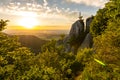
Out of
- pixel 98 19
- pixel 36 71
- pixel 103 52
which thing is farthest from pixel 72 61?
pixel 36 71

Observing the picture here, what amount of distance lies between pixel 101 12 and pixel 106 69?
44883 mm

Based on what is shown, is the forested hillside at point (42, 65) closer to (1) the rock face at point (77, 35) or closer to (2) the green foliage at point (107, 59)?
(2) the green foliage at point (107, 59)

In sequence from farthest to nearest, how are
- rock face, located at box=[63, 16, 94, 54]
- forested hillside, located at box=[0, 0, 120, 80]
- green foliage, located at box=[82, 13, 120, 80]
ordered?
rock face, located at box=[63, 16, 94, 54]
green foliage, located at box=[82, 13, 120, 80]
forested hillside, located at box=[0, 0, 120, 80]

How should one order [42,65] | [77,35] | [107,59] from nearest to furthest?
[107,59]
[42,65]
[77,35]

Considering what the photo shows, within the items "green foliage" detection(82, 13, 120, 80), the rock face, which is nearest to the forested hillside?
"green foliage" detection(82, 13, 120, 80)

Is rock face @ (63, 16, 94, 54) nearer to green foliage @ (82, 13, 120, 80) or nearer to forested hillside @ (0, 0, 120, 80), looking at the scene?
forested hillside @ (0, 0, 120, 80)

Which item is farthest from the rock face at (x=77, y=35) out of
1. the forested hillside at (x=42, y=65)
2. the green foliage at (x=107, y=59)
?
the green foliage at (x=107, y=59)

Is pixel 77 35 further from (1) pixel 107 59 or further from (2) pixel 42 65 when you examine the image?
(1) pixel 107 59

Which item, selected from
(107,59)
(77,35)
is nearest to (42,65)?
(107,59)

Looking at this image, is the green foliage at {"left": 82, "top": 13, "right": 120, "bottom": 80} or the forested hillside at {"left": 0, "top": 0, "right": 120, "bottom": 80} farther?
the green foliage at {"left": 82, "top": 13, "right": 120, "bottom": 80}

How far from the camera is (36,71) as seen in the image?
21.9m

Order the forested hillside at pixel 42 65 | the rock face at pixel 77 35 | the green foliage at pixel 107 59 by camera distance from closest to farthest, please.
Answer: the forested hillside at pixel 42 65 → the green foliage at pixel 107 59 → the rock face at pixel 77 35

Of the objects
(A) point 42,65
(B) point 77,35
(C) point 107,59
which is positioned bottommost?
(B) point 77,35

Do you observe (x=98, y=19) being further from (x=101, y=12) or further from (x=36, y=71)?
(x=36, y=71)
